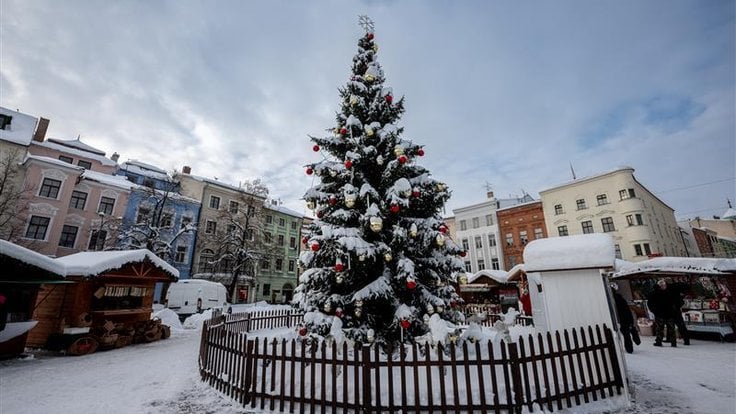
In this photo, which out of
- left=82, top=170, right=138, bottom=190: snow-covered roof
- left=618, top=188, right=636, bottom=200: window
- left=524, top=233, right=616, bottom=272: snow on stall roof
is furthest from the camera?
left=618, top=188, right=636, bottom=200: window

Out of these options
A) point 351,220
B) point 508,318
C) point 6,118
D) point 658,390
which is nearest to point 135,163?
point 6,118

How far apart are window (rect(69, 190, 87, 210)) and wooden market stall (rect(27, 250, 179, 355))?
796 inches

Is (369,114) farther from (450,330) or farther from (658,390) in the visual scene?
(658,390)

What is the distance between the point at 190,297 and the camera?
23594 millimetres

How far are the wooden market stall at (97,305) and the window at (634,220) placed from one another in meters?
41.2

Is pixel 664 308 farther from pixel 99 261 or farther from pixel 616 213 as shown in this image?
pixel 616 213

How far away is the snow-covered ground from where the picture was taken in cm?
541

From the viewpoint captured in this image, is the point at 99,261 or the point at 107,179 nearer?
the point at 99,261

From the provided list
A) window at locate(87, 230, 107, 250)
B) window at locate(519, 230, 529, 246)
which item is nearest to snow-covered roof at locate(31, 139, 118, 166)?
window at locate(87, 230, 107, 250)

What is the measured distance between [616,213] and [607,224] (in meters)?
1.48

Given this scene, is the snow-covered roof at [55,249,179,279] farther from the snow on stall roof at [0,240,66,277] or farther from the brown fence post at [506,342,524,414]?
the brown fence post at [506,342,524,414]

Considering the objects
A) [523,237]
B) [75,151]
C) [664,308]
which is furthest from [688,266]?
[75,151]

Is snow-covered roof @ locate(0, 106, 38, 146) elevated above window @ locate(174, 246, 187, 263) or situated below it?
above

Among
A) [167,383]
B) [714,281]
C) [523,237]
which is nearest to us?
[167,383]
